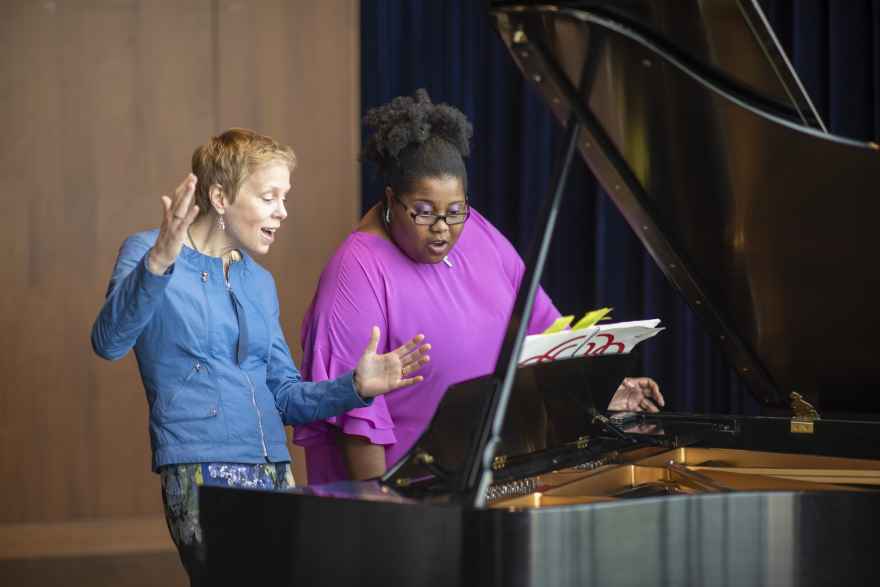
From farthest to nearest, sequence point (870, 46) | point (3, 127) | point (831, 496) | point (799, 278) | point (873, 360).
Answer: point (3, 127), point (870, 46), point (873, 360), point (799, 278), point (831, 496)

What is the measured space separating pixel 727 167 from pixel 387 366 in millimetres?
756

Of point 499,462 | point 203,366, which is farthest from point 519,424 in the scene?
point 203,366

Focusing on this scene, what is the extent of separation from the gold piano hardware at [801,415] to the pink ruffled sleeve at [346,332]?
0.92m

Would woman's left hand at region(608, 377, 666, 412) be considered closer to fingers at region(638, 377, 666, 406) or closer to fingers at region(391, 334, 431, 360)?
fingers at region(638, 377, 666, 406)

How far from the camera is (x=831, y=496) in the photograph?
2.10 metres

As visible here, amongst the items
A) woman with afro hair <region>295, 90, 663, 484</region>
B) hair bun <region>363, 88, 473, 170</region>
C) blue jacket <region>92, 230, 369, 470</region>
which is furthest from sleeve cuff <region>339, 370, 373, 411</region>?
hair bun <region>363, 88, 473, 170</region>

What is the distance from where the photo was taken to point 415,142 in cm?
286

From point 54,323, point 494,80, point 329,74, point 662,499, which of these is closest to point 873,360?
point 662,499

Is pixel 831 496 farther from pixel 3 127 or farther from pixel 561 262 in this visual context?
pixel 3 127

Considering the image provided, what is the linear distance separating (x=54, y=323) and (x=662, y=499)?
11.6ft

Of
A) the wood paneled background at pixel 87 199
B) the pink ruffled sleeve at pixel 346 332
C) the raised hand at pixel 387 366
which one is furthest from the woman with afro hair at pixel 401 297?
the wood paneled background at pixel 87 199

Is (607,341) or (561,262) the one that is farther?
(561,262)

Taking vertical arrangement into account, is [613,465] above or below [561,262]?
below

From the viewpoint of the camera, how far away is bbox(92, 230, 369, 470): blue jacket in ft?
7.88
